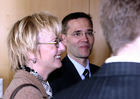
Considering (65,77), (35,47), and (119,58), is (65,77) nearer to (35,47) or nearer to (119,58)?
(35,47)

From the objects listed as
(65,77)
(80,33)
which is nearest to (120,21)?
(65,77)

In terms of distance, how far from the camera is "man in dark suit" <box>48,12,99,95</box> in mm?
1815

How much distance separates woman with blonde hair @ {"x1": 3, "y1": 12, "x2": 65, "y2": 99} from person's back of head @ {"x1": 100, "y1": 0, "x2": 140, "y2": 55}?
54 centimetres

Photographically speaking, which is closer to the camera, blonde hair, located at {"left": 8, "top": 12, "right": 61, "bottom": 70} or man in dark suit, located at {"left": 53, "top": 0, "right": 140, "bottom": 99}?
man in dark suit, located at {"left": 53, "top": 0, "right": 140, "bottom": 99}

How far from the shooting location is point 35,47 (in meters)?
1.29

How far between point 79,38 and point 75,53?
0.41ft

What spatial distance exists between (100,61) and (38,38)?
1442mm

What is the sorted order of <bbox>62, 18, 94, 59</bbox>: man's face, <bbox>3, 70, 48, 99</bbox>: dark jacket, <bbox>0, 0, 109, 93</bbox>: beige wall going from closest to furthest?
<bbox>3, 70, 48, 99</bbox>: dark jacket < <bbox>62, 18, 94, 59</bbox>: man's face < <bbox>0, 0, 109, 93</bbox>: beige wall

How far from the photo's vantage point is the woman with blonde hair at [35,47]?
127cm

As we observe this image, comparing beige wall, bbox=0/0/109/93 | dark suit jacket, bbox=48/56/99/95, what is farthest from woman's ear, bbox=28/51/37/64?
beige wall, bbox=0/0/109/93

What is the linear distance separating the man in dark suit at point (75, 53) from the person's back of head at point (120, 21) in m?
1.02

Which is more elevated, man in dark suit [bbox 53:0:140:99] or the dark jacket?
man in dark suit [bbox 53:0:140:99]

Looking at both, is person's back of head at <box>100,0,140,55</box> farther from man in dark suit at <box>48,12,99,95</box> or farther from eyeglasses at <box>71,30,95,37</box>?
eyeglasses at <box>71,30,95,37</box>

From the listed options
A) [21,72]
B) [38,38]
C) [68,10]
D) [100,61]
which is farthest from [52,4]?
[21,72]
